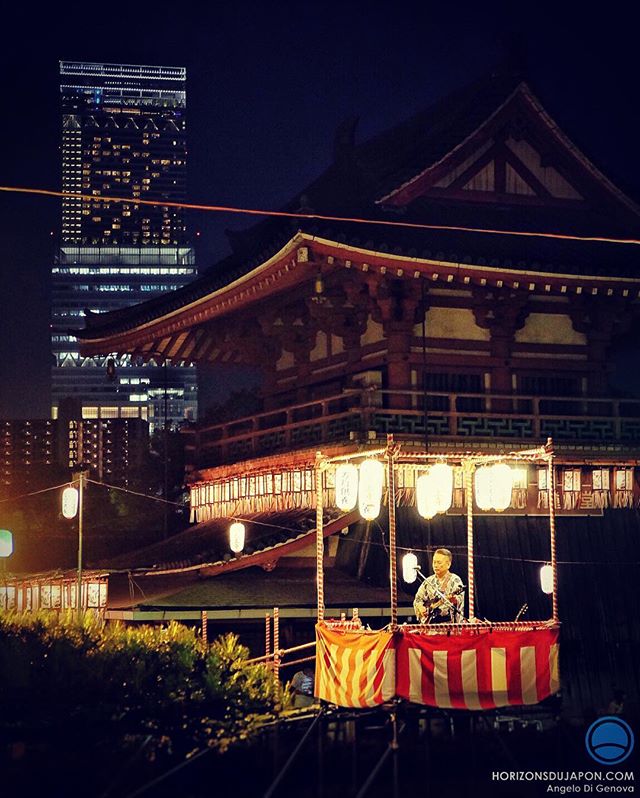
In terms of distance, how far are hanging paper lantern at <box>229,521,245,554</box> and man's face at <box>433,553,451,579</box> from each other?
6.72 m

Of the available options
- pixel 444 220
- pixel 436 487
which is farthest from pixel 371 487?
pixel 444 220

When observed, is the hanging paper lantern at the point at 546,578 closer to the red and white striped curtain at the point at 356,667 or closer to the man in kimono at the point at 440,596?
the man in kimono at the point at 440,596

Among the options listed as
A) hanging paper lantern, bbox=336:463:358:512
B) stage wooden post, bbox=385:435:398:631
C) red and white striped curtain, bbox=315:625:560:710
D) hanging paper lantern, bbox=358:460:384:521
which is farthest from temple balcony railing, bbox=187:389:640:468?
red and white striped curtain, bbox=315:625:560:710

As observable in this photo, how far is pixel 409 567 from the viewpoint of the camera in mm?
22297

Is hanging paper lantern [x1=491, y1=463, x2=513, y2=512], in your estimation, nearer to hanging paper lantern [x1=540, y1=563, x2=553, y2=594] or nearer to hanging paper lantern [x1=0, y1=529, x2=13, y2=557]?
hanging paper lantern [x1=540, y1=563, x2=553, y2=594]

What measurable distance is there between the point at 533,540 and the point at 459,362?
404 cm

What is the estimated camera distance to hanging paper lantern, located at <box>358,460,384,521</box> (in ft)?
62.1

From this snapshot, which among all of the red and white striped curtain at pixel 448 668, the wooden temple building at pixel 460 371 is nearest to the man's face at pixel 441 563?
the red and white striped curtain at pixel 448 668

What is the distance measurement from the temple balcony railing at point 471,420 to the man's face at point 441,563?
18.9 feet

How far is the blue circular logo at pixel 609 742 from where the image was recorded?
15.0m

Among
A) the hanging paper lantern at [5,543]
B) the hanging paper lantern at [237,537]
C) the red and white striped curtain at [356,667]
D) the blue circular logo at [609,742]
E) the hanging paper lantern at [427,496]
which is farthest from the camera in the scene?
the hanging paper lantern at [5,543]

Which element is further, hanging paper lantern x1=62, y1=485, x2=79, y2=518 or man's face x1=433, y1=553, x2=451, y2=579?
hanging paper lantern x1=62, y1=485, x2=79, y2=518

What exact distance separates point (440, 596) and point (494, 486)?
10.2 feet

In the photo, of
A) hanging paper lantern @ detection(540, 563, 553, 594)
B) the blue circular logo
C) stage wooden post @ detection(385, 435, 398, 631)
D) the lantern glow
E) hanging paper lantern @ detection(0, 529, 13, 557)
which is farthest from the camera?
hanging paper lantern @ detection(0, 529, 13, 557)
